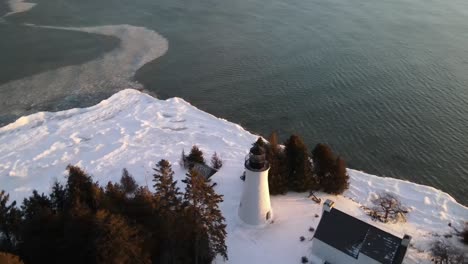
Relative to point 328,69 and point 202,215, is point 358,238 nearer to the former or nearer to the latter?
point 202,215

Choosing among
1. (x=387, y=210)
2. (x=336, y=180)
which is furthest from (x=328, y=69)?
(x=387, y=210)

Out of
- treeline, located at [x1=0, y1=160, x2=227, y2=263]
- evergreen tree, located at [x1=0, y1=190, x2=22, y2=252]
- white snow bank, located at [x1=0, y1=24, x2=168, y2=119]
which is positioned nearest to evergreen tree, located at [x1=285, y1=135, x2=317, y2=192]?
treeline, located at [x1=0, y1=160, x2=227, y2=263]

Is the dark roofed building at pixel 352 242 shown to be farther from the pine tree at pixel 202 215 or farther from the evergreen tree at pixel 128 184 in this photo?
the evergreen tree at pixel 128 184

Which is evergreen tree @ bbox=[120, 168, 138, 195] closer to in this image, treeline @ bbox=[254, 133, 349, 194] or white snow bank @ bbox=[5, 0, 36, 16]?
treeline @ bbox=[254, 133, 349, 194]

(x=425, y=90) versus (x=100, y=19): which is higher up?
(x=425, y=90)

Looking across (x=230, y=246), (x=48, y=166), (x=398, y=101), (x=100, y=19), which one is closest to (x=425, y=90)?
(x=398, y=101)

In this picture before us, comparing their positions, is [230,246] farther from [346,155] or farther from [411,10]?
[411,10]

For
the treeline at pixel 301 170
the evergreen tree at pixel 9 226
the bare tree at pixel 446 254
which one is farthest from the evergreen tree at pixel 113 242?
the bare tree at pixel 446 254
